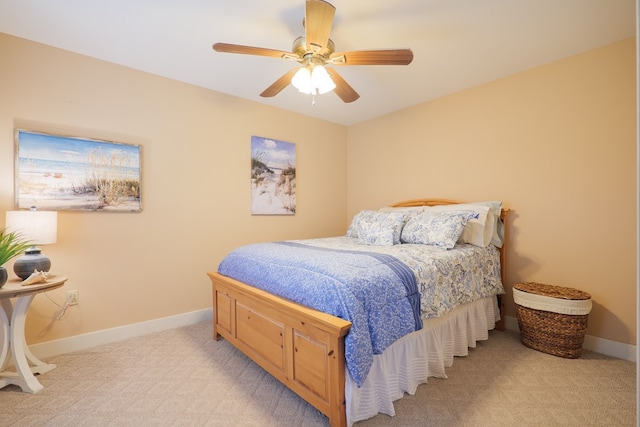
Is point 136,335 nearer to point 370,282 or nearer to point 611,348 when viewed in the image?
point 370,282

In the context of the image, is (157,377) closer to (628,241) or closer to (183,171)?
(183,171)

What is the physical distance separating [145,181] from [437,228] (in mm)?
2697

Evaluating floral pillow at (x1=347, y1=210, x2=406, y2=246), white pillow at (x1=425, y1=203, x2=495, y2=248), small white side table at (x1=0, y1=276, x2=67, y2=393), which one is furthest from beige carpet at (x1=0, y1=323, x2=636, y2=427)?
floral pillow at (x1=347, y1=210, x2=406, y2=246)

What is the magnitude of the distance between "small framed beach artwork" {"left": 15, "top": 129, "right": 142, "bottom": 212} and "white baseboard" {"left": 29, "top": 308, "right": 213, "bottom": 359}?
1061 millimetres

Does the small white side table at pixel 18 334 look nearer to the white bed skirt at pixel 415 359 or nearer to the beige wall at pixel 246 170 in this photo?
the beige wall at pixel 246 170

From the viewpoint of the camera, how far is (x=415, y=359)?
5.81ft

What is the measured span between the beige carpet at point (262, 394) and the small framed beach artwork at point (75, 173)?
124 centimetres

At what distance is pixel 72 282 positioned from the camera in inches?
91.0

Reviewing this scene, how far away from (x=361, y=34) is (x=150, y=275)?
279 cm

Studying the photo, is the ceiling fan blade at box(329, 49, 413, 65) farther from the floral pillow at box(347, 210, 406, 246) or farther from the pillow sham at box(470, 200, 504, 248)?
the pillow sham at box(470, 200, 504, 248)

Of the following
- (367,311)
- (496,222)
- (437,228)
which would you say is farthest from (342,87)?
(496,222)

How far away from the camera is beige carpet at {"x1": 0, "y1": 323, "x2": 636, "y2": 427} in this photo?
1.52 metres

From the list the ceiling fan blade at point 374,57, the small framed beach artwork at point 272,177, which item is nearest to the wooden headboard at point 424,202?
the small framed beach artwork at point 272,177

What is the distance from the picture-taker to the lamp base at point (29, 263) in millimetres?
1890
